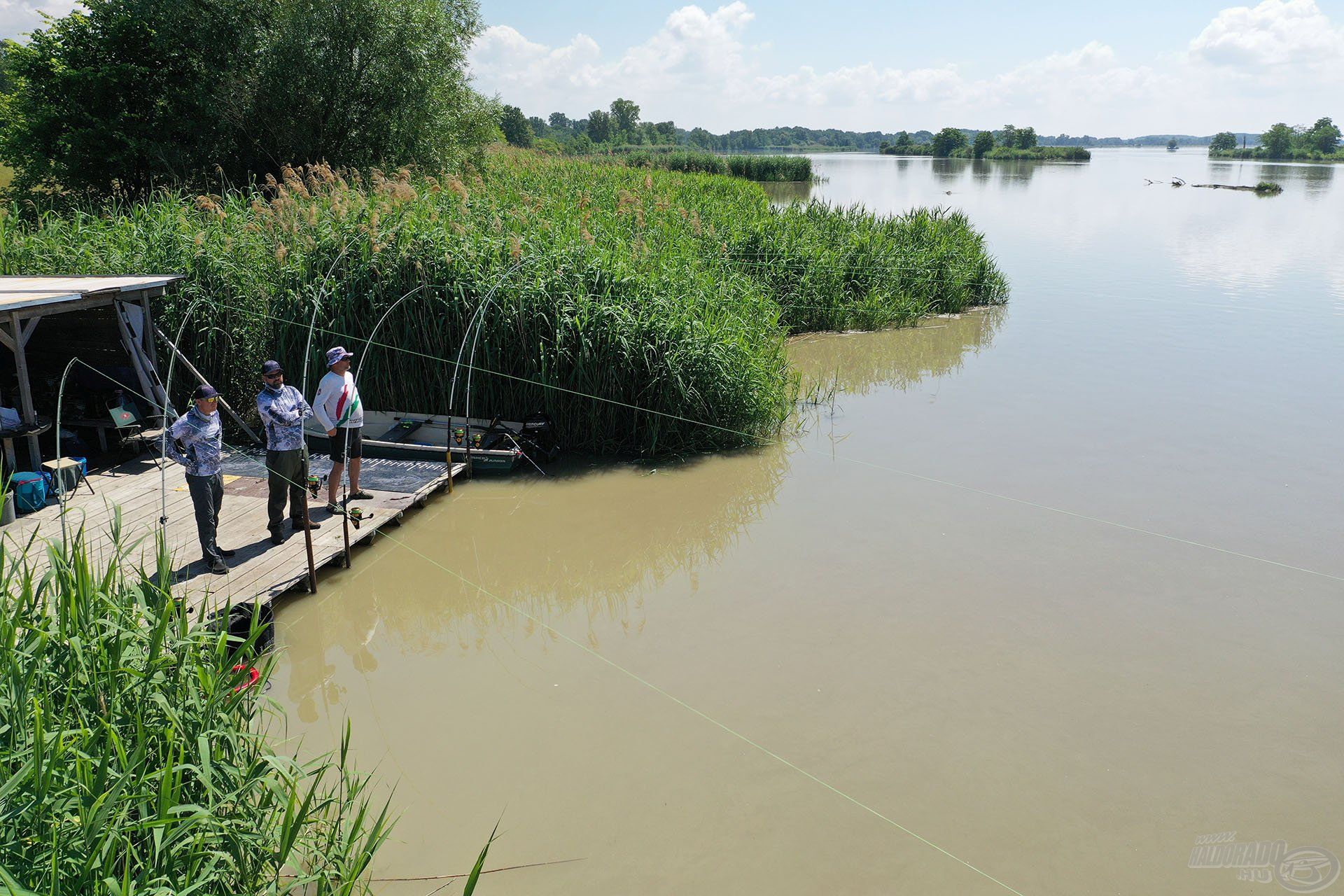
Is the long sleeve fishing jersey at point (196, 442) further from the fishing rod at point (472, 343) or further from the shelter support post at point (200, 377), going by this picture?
the fishing rod at point (472, 343)

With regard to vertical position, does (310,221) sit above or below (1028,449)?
above

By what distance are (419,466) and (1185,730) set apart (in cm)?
793

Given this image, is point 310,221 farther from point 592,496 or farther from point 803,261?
point 803,261

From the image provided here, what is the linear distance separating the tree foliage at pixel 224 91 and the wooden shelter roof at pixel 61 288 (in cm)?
1289

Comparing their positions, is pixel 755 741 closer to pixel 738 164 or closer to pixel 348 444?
pixel 348 444

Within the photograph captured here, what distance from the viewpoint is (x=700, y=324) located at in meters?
11.3

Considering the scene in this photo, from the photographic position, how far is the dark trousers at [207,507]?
7.14 metres

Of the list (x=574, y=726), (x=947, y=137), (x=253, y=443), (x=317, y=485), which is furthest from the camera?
(x=947, y=137)

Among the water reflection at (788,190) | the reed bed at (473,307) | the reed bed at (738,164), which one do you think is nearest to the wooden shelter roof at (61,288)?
the reed bed at (473,307)

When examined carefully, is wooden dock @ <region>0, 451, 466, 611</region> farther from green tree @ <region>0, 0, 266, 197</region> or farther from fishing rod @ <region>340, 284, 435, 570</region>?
green tree @ <region>0, 0, 266, 197</region>

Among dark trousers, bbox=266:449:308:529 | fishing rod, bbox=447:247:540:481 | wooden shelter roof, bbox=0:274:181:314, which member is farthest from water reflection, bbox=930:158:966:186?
dark trousers, bbox=266:449:308:529

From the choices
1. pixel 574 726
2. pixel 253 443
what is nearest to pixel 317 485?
pixel 253 443

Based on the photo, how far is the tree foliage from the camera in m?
21.4

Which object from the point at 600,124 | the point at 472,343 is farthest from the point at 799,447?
the point at 600,124
